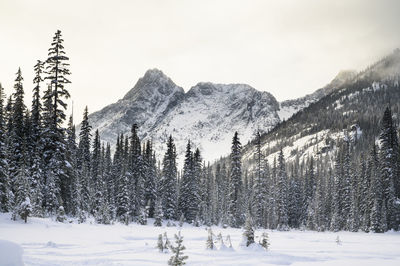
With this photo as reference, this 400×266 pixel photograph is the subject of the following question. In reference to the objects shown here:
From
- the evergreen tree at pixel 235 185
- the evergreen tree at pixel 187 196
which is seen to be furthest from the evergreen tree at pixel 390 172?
the evergreen tree at pixel 187 196

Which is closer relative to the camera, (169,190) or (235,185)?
(169,190)

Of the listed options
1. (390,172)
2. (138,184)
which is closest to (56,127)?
(138,184)

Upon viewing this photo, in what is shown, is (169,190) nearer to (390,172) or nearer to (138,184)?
(138,184)

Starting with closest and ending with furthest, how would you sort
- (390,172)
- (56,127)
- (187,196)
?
(56,127)
(390,172)
(187,196)

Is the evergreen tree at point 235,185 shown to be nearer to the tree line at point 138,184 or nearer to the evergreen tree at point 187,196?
the tree line at point 138,184

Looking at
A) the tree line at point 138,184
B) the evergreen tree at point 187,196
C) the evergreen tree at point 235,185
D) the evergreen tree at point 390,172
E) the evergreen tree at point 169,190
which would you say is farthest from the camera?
the evergreen tree at point 187,196

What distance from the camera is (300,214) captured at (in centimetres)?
7375

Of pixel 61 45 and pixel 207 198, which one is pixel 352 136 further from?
pixel 61 45

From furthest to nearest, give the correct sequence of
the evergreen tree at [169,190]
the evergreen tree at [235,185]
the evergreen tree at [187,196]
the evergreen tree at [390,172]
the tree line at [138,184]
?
1. the evergreen tree at [187,196]
2. the evergreen tree at [235,185]
3. the evergreen tree at [169,190]
4. the evergreen tree at [390,172]
5. the tree line at [138,184]

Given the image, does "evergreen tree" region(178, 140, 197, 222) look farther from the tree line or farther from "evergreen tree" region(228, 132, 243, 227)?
"evergreen tree" region(228, 132, 243, 227)

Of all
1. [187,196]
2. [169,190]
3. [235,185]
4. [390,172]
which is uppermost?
[390,172]

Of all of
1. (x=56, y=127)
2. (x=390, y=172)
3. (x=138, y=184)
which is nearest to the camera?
(x=56, y=127)

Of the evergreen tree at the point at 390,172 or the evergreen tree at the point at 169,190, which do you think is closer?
the evergreen tree at the point at 390,172

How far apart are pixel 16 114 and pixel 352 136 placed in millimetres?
185602
